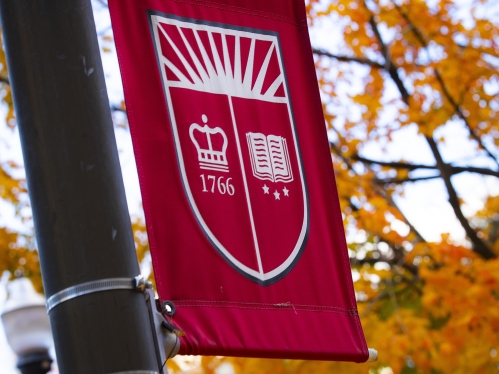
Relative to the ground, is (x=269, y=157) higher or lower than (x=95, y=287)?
higher

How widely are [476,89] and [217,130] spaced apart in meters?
5.88

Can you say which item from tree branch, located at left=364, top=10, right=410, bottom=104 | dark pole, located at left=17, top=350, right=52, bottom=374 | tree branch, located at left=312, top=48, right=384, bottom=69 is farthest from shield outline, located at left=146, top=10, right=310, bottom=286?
tree branch, located at left=312, top=48, right=384, bottom=69

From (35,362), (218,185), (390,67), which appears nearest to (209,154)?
(218,185)

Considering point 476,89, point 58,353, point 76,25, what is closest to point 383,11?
point 476,89

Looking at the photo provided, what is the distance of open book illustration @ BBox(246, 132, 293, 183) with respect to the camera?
289 centimetres

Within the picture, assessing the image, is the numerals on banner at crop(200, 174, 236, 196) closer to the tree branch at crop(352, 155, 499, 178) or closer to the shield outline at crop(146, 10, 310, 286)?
the shield outline at crop(146, 10, 310, 286)

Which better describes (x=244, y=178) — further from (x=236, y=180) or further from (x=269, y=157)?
(x=269, y=157)

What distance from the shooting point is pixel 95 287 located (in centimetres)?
195

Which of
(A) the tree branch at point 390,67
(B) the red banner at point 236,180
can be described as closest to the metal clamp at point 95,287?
(B) the red banner at point 236,180

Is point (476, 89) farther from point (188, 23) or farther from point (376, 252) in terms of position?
point (188, 23)

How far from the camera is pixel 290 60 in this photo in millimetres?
3334

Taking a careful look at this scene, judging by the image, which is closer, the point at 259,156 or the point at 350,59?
the point at 259,156

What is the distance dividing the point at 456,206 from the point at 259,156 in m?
5.36

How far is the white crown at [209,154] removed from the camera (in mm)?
2717
